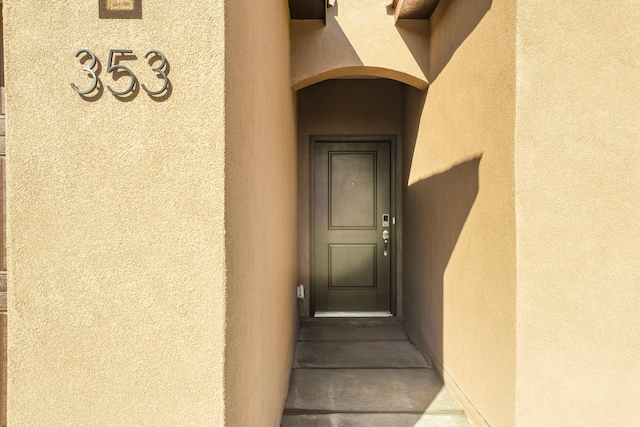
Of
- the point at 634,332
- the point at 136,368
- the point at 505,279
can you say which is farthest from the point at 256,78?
the point at 634,332

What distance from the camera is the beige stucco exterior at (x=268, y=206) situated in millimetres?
1248

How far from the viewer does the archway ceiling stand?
10.7ft

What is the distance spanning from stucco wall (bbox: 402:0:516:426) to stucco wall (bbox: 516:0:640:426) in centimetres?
8

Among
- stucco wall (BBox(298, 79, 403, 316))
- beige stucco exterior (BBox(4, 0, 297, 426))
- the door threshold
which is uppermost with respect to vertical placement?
stucco wall (BBox(298, 79, 403, 316))

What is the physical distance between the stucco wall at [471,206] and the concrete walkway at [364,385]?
178 mm

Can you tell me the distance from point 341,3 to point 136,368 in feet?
10.8

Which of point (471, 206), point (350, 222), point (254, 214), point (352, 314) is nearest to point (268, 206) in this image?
point (254, 214)

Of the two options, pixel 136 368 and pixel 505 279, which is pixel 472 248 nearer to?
pixel 505 279

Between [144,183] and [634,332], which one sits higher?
[144,183]

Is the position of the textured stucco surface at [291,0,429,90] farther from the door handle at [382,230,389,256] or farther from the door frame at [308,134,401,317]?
the door handle at [382,230,389,256]

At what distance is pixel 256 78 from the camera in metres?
1.83

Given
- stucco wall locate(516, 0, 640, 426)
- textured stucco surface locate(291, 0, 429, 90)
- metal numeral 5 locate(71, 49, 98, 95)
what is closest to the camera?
metal numeral 5 locate(71, 49, 98, 95)

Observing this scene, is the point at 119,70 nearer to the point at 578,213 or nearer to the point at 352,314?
the point at 578,213

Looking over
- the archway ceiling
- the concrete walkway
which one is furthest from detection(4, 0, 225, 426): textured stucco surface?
the archway ceiling
